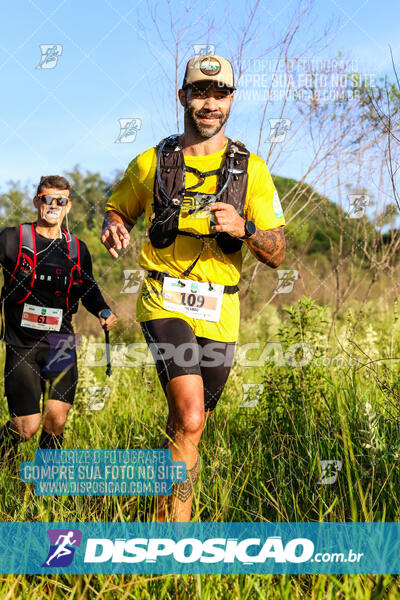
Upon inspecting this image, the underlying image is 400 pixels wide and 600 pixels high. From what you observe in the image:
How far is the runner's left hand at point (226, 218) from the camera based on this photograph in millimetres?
2961

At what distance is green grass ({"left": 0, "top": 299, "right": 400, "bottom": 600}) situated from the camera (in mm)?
2322

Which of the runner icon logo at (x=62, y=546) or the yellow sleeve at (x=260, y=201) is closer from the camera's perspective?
the runner icon logo at (x=62, y=546)

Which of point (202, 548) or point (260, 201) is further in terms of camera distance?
point (260, 201)

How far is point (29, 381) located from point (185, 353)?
1868 millimetres

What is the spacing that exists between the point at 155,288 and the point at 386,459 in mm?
1473

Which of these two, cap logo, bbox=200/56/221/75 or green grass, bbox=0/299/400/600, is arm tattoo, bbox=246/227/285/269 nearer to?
green grass, bbox=0/299/400/600

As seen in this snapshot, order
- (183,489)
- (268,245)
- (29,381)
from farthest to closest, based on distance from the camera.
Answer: (29,381) < (268,245) < (183,489)

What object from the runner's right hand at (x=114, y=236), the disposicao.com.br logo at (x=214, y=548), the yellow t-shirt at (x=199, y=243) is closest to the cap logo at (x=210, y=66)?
the yellow t-shirt at (x=199, y=243)

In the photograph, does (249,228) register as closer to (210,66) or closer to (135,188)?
(135,188)

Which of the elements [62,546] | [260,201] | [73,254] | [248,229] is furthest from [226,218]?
[73,254]

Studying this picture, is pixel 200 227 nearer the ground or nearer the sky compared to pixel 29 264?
nearer the sky

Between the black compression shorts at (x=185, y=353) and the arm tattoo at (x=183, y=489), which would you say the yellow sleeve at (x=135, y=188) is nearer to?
the black compression shorts at (x=185, y=353)

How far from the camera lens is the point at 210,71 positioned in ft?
11.2

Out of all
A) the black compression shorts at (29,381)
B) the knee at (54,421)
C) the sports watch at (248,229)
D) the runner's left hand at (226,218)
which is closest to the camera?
the runner's left hand at (226,218)
